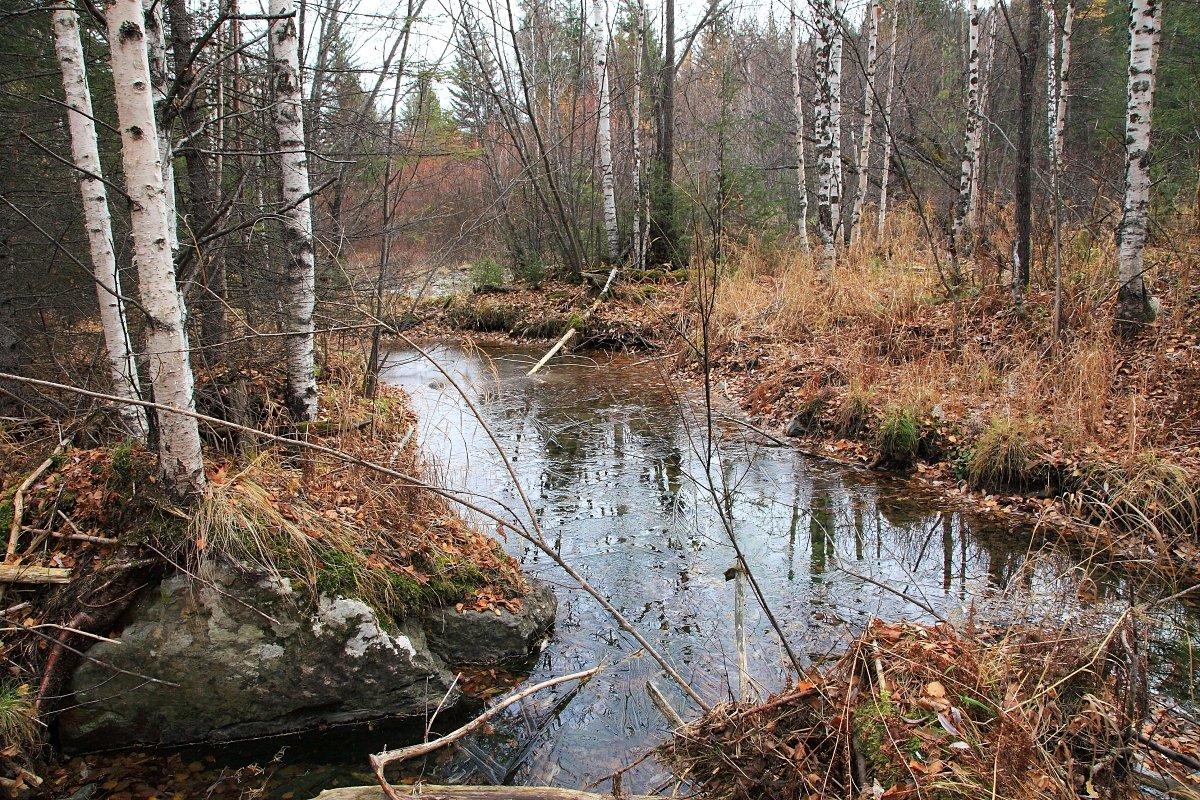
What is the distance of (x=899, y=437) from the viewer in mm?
7266

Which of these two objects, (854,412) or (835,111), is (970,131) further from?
(854,412)

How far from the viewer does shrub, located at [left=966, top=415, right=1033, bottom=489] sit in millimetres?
6301

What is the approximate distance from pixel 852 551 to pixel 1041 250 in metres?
6.13

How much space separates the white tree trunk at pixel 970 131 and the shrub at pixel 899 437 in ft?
14.7

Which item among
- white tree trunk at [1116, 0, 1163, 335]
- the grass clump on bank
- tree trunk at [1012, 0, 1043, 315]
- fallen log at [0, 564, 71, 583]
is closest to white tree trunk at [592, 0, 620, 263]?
tree trunk at [1012, 0, 1043, 315]

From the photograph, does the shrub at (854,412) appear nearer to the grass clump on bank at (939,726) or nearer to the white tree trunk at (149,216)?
the grass clump on bank at (939,726)

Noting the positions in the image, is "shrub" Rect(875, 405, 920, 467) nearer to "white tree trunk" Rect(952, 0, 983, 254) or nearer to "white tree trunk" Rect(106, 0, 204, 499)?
"white tree trunk" Rect(952, 0, 983, 254)

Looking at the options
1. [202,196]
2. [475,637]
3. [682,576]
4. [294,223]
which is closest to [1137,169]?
[682,576]

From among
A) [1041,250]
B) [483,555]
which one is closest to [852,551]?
[483,555]

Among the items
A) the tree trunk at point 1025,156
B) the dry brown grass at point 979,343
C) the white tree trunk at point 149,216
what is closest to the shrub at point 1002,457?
the dry brown grass at point 979,343

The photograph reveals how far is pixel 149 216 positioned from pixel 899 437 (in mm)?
6470

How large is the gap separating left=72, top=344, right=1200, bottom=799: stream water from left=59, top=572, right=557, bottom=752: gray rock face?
0.54ft

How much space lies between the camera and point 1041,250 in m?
9.40

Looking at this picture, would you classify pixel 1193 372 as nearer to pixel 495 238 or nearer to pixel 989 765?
pixel 989 765
